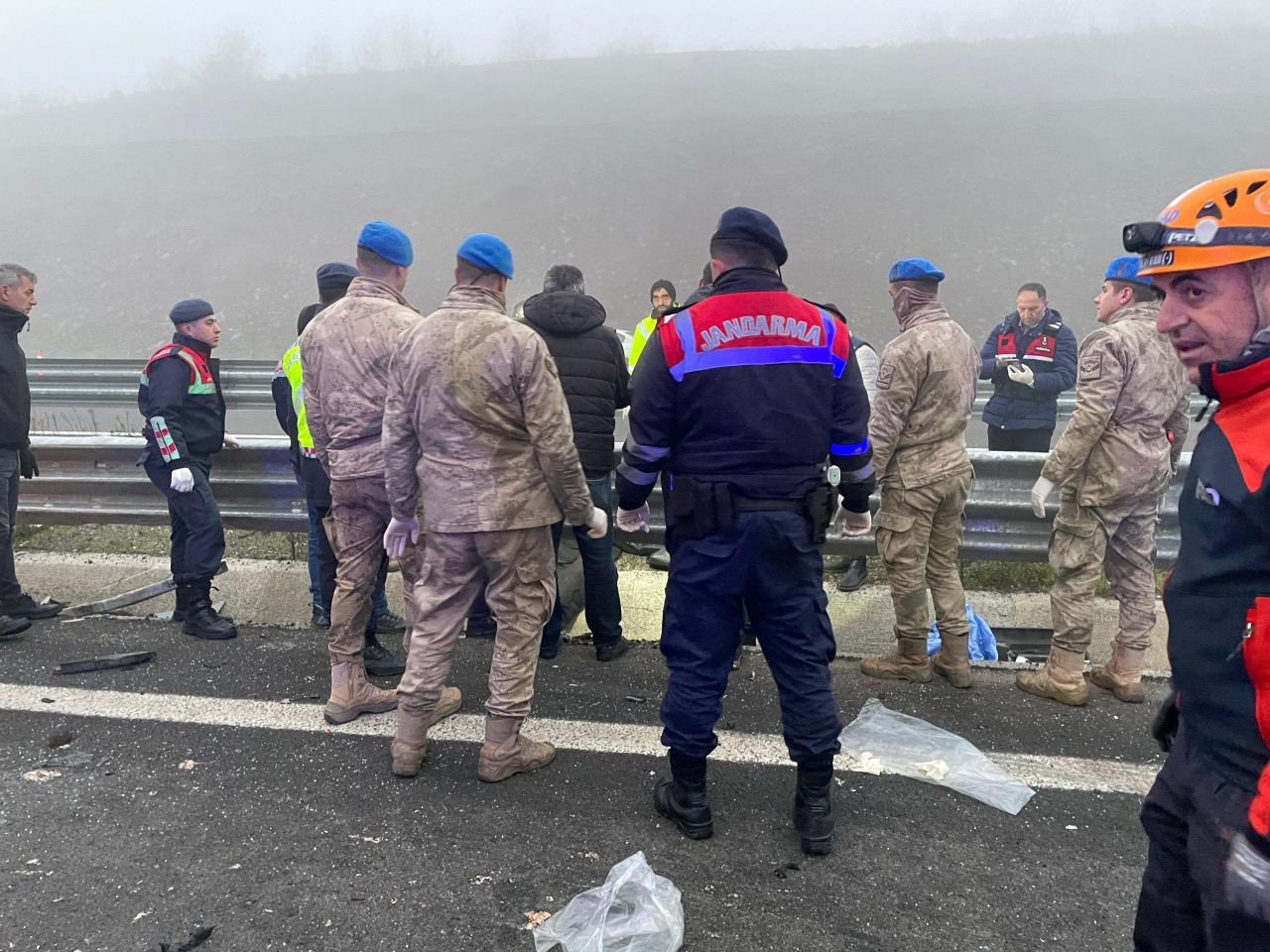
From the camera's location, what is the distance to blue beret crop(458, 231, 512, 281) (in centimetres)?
316

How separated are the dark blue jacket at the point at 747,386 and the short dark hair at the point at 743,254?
0.09 ft

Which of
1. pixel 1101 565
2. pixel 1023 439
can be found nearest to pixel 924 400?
pixel 1101 565

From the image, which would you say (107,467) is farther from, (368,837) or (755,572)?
(755,572)

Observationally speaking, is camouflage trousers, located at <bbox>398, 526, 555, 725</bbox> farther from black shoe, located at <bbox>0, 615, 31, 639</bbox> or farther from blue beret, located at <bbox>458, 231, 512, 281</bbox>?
black shoe, located at <bbox>0, 615, 31, 639</bbox>

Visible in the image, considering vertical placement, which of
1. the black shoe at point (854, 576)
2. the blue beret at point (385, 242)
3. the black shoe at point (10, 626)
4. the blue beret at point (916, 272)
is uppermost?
the blue beret at point (385, 242)

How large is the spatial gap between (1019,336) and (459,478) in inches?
196

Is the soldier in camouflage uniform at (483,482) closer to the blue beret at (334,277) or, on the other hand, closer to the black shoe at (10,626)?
the blue beret at (334,277)

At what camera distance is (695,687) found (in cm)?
276

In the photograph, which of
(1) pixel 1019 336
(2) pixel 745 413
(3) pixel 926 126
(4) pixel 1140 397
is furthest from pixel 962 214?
(2) pixel 745 413

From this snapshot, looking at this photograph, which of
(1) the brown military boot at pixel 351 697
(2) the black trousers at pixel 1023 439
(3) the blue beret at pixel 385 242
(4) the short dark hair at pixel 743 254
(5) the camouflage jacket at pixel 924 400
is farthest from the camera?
(2) the black trousers at pixel 1023 439

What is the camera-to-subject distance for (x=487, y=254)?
318cm

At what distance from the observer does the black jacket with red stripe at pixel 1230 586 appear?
1352 millimetres

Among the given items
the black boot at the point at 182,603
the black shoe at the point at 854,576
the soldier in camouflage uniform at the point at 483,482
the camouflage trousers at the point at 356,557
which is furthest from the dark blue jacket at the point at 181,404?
the black shoe at the point at 854,576

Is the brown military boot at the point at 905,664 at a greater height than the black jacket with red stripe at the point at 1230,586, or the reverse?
the black jacket with red stripe at the point at 1230,586
